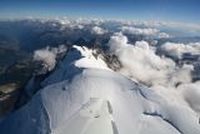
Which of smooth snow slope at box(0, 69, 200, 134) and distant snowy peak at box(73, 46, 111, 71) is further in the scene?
distant snowy peak at box(73, 46, 111, 71)

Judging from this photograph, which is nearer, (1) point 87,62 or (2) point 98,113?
(2) point 98,113

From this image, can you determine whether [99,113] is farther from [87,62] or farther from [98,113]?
[87,62]

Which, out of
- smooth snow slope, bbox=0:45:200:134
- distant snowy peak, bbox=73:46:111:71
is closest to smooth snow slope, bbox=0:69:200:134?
smooth snow slope, bbox=0:45:200:134

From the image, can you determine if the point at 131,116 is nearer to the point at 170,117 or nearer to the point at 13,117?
the point at 170,117

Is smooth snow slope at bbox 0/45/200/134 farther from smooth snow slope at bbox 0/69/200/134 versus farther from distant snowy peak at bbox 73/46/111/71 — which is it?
distant snowy peak at bbox 73/46/111/71

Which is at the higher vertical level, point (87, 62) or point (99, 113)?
point (99, 113)

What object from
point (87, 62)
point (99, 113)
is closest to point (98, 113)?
point (99, 113)

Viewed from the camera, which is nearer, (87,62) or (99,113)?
(99,113)

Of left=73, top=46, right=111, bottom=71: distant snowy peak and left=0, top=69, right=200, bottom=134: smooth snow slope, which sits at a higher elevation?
left=0, top=69, right=200, bottom=134: smooth snow slope

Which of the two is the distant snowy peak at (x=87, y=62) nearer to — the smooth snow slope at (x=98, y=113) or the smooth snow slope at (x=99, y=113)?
the smooth snow slope at (x=99, y=113)
